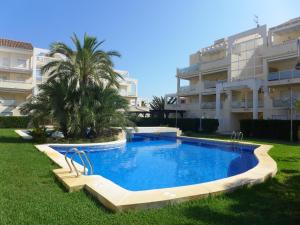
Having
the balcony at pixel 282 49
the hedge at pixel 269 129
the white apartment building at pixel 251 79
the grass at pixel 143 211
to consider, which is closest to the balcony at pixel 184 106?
the white apartment building at pixel 251 79

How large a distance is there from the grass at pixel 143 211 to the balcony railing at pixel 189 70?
110ft

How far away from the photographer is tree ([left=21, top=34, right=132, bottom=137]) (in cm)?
1778

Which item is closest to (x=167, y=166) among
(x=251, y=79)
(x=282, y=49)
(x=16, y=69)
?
(x=251, y=79)

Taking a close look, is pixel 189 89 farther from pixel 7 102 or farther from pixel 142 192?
pixel 142 192

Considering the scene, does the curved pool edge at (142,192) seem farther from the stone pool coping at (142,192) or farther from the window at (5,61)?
the window at (5,61)

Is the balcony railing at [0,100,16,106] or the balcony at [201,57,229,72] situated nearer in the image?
the balcony at [201,57,229,72]

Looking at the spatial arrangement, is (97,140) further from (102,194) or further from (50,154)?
(102,194)

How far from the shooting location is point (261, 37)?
3241 centimetres

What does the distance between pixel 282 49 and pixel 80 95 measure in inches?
839

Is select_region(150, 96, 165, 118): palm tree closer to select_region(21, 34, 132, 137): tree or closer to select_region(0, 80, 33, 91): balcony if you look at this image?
select_region(0, 80, 33, 91): balcony

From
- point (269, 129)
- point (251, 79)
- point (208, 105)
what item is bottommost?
point (269, 129)

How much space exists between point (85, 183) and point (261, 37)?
3066 centimetres

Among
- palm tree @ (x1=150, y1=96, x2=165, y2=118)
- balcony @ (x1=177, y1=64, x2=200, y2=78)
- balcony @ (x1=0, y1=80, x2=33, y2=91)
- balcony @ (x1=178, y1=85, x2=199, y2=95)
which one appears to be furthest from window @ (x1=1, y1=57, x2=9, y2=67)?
palm tree @ (x1=150, y1=96, x2=165, y2=118)

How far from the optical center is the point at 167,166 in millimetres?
13156
